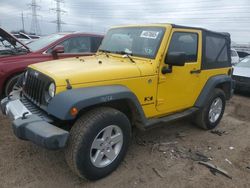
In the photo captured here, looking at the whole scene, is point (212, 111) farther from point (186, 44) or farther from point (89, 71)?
point (89, 71)

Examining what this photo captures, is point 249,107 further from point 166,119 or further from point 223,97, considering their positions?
point 166,119

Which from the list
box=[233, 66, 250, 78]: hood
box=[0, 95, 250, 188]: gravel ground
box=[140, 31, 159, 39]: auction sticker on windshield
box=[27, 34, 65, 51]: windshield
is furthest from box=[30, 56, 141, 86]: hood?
box=[233, 66, 250, 78]: hood

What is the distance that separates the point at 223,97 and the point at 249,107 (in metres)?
2.34

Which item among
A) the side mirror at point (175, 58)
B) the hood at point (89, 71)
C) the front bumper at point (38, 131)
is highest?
the side mirror at point (175, 58)

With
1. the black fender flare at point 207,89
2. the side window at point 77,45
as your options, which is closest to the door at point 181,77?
the black fender flare at point 207,89

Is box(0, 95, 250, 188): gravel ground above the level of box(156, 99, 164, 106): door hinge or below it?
below

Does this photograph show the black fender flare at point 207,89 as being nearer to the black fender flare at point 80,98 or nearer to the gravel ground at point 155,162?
the gravel ground at point 155,162

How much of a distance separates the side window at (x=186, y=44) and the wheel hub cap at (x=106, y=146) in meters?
1.51

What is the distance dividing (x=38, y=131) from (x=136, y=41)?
2.14 m

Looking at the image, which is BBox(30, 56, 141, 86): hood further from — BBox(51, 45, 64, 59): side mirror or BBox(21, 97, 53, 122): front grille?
BBox(51, 45, 64, 59): side mirror

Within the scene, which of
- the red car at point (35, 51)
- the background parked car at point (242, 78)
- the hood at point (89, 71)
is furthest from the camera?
the background parked car at point (242, 78)

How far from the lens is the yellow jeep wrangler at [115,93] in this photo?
279cm

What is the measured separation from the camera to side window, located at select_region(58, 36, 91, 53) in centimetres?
604

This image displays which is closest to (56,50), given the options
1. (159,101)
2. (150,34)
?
(150,34)
